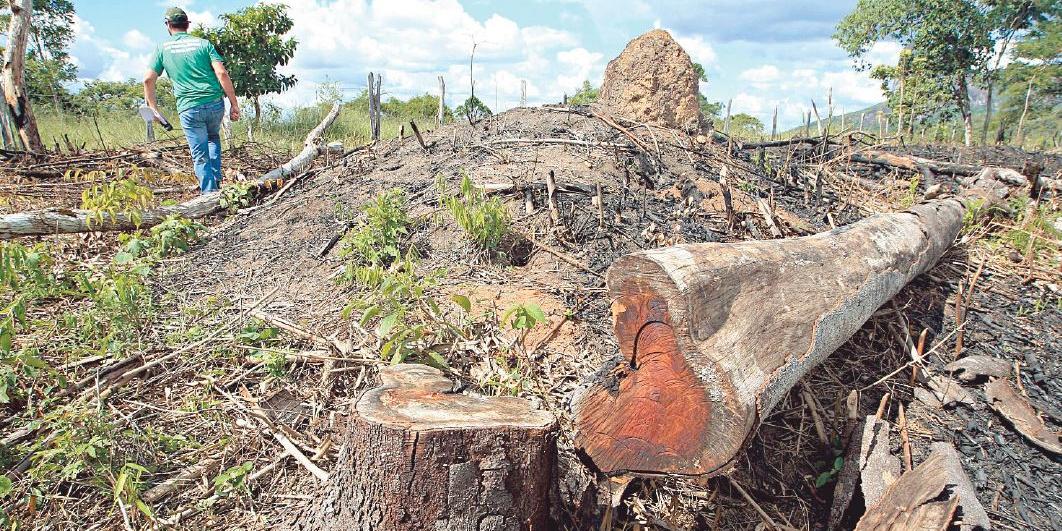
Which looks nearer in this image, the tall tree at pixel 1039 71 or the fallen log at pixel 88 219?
the fallen log at pixel 88 219

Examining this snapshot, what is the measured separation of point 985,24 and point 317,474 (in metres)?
21.7

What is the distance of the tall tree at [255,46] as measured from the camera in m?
14.0

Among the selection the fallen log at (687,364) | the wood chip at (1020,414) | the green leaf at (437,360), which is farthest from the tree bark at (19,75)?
the wood chip at (1020,414)

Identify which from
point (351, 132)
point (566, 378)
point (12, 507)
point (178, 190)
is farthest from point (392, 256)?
point (351, 132)

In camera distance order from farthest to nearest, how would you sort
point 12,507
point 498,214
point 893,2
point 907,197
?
point 893,2 < point 907,197 < point 498,214 < point 12,507

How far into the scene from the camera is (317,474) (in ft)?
7.64

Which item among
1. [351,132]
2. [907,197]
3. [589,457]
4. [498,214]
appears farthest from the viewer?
[351,132]

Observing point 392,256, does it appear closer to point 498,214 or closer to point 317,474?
point 498,214

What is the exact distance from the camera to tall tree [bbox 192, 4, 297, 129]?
14.0 metres

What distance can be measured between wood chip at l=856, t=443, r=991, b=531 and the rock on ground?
203 inches

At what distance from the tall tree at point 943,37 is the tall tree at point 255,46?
18071mm

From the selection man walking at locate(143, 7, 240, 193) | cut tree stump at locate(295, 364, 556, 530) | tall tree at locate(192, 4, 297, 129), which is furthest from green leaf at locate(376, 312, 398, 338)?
tall tree at locate(192, 4, 297, 129)

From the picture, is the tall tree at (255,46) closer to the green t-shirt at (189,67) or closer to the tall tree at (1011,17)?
the green t-shirt at (189,67)

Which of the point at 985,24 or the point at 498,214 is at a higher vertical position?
the point at 985,24
